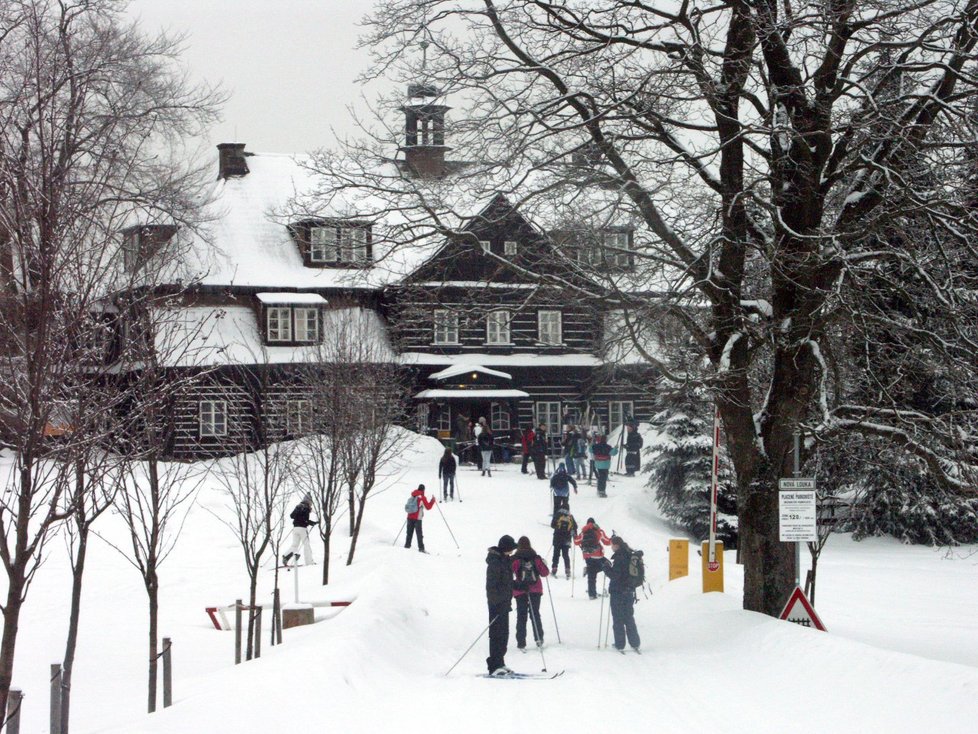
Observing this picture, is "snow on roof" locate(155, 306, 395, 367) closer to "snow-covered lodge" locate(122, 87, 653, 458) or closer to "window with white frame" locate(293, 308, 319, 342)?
"snow-covered lodge" locate(122, 87, 653, 458)

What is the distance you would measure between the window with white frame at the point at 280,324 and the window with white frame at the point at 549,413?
10.5 metres

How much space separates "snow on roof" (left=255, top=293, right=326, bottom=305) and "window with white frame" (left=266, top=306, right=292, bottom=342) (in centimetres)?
58

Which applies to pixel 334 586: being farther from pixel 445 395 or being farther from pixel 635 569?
pixel 445 395

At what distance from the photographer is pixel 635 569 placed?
1647 centimetres

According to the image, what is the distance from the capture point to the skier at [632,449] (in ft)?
127

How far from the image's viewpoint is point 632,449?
3894cm

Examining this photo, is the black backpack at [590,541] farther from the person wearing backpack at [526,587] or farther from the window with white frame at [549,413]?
the window with white frame at [549,413]

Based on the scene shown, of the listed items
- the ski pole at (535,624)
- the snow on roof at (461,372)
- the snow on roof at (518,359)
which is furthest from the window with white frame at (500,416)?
the ski pole at (535,624)

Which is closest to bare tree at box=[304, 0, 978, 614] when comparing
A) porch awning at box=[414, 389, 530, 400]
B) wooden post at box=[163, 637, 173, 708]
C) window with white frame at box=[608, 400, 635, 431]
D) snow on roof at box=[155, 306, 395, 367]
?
wooden post at box=[163, 637, 173, 708]

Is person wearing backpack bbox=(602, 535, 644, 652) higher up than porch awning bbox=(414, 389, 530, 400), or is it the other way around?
porch awning bbox=(414, 389, 530, 400)

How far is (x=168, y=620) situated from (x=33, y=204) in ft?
45.1

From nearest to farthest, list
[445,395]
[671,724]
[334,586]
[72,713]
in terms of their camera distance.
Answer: [671,724] → [72,713] → [334,586] → [445,395]

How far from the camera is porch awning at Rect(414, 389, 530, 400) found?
43.7 meters

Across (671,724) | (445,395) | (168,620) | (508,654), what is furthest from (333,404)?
(445,395)
